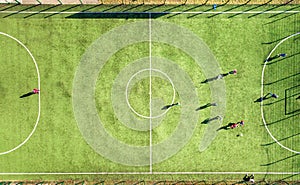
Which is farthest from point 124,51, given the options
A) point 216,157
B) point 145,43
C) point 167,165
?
point 216,157

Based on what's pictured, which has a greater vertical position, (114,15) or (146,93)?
(114,15)

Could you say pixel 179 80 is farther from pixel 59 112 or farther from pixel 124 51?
pixel 59 112

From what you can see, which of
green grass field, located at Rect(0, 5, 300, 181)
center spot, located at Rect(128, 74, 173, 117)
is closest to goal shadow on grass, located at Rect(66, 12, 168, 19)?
green grass field, located at Rect(0, 5, 300, 181)

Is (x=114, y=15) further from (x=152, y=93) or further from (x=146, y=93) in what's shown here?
(x=152, y=93)

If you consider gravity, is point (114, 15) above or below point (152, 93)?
above

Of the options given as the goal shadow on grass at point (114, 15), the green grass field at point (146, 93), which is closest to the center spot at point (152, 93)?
the green grass field at point (146, 93)

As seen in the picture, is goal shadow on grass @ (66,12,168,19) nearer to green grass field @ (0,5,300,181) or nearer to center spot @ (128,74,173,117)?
green grass field @ (0,5,300,181)

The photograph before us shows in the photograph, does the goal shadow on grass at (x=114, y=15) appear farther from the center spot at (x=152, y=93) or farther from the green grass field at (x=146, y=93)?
the center spot at (x=152, y=93)

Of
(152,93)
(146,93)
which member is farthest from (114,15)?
A: (152,93)
